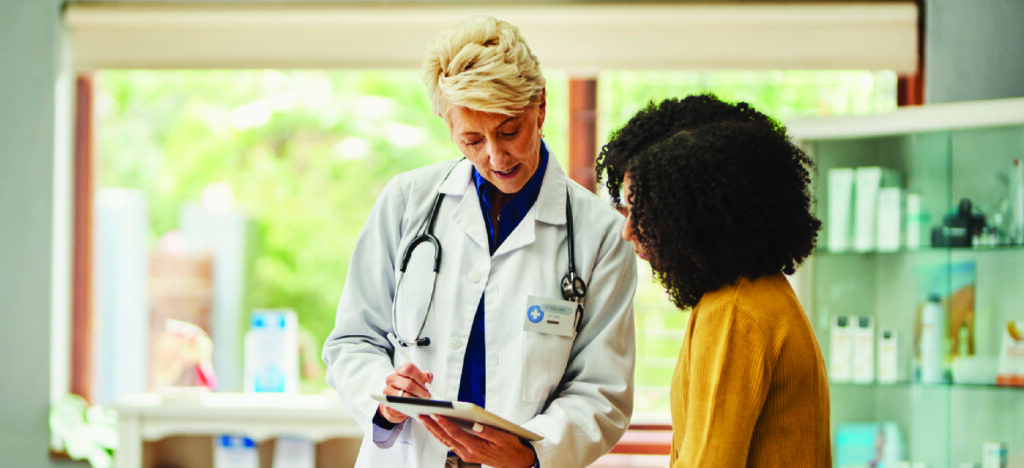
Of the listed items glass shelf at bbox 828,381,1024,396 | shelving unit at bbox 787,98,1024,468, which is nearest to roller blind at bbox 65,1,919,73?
shelving unit at bbox 787,98,1024,468

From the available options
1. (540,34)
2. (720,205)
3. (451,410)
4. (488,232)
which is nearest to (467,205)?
(488,232)

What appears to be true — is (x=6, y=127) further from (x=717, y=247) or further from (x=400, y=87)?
(x=717, y=247)

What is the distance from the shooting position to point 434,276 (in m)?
1.55

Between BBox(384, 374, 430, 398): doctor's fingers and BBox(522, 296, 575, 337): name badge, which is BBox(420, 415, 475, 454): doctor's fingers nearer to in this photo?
BBox(384, 374, 430, 398): doctor's fingers

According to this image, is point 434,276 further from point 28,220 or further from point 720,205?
point 28,220

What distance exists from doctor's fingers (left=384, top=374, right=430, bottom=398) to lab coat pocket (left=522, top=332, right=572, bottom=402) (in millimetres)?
189

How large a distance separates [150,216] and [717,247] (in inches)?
167

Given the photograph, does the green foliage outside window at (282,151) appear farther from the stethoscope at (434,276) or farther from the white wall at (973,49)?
the stethoscope at (434,276)

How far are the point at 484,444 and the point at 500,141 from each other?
53 cm

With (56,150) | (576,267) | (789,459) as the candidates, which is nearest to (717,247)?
(789,459)

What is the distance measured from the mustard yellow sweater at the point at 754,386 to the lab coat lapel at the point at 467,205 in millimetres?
577

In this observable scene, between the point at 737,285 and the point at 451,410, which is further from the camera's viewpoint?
the point at 451,410

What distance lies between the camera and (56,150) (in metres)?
3.21

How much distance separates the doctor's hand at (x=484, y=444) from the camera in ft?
4.42
